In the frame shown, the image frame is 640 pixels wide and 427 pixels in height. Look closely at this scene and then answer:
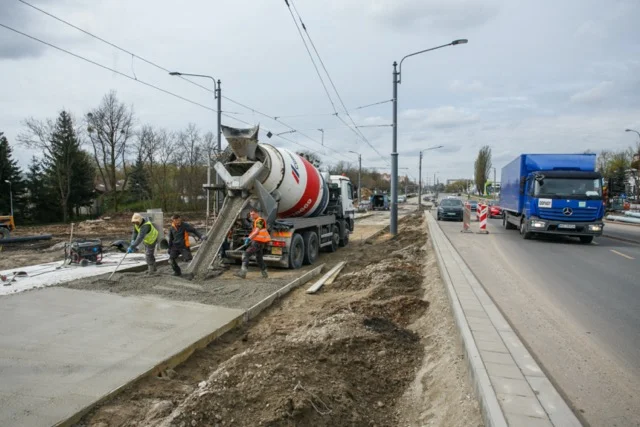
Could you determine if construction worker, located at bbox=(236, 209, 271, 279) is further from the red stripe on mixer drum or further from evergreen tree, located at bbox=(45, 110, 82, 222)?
evergreen tree, located at bbox=(45, 110, 82, 222)

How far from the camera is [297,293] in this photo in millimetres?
8352

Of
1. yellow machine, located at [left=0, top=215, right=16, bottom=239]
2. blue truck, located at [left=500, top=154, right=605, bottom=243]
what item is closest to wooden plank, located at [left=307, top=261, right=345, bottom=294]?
blue truck, located at [left=500, top=154, right=605, bottom=243]

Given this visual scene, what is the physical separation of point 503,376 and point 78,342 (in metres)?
4.53

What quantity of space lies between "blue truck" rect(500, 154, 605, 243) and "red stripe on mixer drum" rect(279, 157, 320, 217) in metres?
7.92

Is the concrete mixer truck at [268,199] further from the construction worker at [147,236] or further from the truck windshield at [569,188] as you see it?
the truck windshield at [569,188]

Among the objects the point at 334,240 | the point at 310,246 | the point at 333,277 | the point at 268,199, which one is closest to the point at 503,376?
the point at 333,277

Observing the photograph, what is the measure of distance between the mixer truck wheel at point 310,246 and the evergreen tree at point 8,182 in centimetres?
3425

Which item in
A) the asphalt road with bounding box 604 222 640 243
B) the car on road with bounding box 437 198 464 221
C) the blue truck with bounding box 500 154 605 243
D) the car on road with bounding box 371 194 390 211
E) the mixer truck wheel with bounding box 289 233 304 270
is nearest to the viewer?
the mixer truck wheel with bounding box 289 233 304 270

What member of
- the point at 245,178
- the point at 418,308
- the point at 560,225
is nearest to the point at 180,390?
the point at 418,308

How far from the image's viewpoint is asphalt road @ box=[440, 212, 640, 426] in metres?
3.62

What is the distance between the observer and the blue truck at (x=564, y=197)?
563 inches

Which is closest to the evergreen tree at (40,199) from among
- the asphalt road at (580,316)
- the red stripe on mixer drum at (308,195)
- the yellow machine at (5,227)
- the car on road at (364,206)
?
the yellow machine at (5,227)

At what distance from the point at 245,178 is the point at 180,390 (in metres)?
6.61

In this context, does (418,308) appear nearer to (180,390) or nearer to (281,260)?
(180,390)
